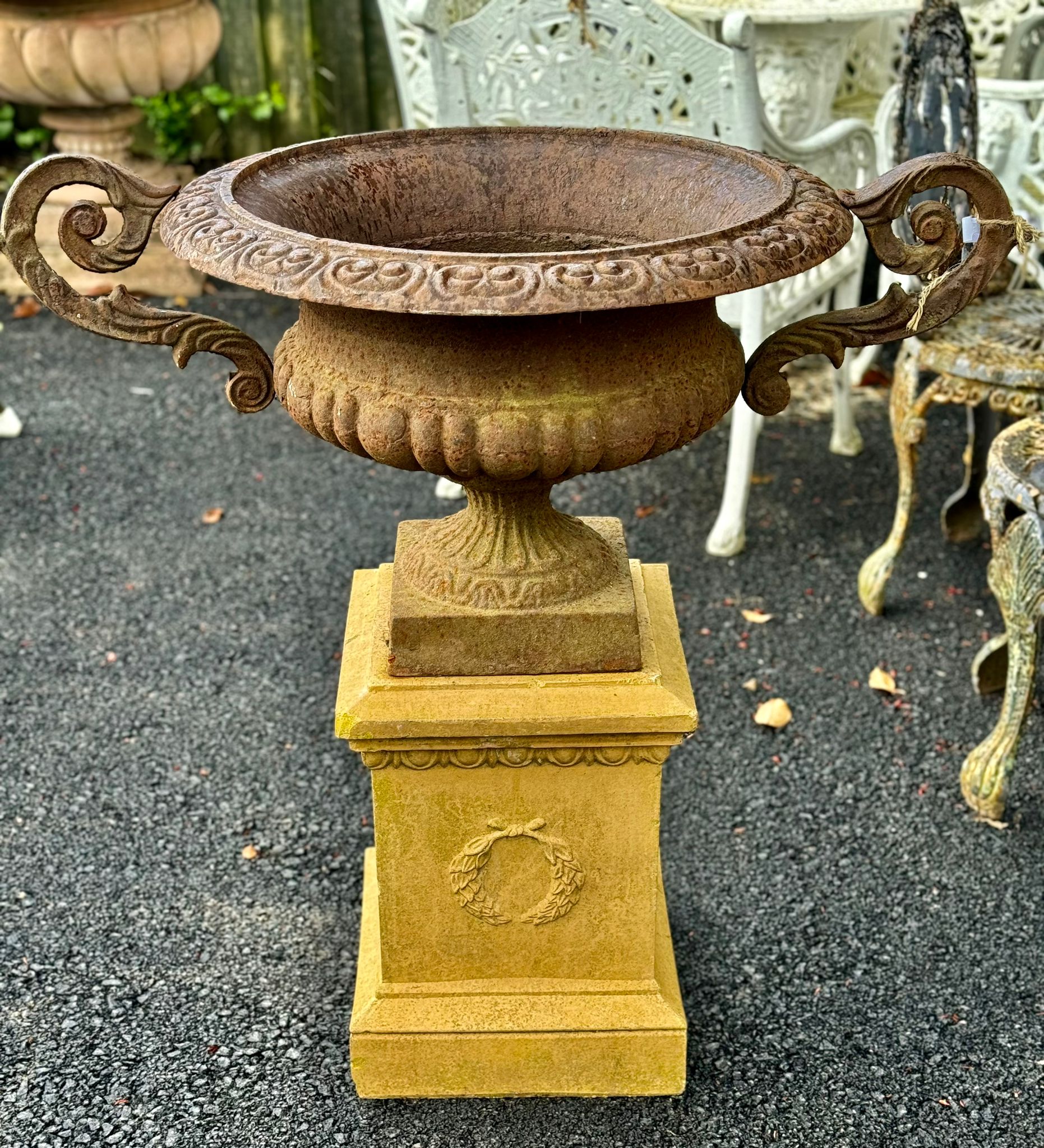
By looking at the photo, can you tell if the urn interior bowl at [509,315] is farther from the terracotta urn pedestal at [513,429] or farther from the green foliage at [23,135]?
the green foliage at [23,135]

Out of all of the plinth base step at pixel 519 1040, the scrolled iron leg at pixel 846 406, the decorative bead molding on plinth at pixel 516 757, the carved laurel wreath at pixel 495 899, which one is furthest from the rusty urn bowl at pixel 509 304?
the scrolled iron leg at pixel 846 406

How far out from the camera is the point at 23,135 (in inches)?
213

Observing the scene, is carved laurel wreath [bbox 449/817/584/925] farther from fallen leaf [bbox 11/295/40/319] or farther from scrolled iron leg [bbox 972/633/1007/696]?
fallen leaf [bbox 11/295/40/319]

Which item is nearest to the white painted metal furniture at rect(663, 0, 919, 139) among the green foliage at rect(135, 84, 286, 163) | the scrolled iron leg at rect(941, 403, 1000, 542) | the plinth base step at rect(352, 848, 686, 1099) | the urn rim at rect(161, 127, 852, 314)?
the scrolled iron leg at rect(941, 403, 1000, 542)

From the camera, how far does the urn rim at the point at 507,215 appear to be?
147 cm

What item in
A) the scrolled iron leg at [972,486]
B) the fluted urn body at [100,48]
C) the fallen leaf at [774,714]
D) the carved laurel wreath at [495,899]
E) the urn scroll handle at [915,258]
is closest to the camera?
the urn scroll handle at [915,258]

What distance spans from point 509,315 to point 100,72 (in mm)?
3988

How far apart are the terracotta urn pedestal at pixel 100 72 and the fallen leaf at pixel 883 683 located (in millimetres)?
3174

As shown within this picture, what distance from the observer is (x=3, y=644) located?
3162 mm

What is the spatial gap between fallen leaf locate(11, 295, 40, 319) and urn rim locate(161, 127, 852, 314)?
3.40 metres

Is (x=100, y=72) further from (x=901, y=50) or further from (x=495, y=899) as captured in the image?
(x=495, y=899)

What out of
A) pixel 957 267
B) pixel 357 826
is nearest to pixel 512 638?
pixel 957 267

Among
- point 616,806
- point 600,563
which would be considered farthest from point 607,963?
point 600,563

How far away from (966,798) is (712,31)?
8.47ft
